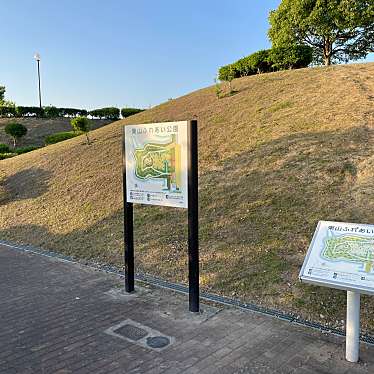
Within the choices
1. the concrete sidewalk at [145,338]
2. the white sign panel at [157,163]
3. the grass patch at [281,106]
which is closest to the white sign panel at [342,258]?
the concrete sidewalk at [145,338]

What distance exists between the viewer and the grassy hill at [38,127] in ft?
85.1

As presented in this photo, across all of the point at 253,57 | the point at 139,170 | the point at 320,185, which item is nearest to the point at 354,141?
the point at 320,185

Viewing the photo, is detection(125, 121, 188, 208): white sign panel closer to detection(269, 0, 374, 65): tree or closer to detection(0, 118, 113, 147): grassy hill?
detection(269, 0, 374, 65): tree

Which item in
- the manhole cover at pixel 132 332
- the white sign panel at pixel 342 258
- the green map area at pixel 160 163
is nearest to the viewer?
the white sign panel at pixel 342 258

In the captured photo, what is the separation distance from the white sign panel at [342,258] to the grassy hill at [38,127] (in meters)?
24.4

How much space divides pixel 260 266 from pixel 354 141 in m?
4.06

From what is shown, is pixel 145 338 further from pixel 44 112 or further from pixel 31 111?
pixel 31 111

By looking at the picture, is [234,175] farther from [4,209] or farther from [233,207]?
[4,209]

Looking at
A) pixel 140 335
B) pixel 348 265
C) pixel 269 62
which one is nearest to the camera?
pixel 348 265

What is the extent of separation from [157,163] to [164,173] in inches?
5.6

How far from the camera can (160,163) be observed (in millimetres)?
4188

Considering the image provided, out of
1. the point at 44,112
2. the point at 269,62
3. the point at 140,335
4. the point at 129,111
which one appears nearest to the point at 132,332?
the point at 140,335

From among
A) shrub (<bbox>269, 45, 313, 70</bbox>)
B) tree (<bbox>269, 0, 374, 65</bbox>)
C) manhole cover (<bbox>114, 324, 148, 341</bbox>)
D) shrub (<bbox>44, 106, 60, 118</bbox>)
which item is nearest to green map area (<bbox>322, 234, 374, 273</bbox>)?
manhole cover (<bbox>114, 324, 148, 341</bbox>)

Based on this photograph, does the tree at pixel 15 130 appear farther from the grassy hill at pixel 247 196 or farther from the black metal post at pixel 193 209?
the black metal post at pixel 193 209
